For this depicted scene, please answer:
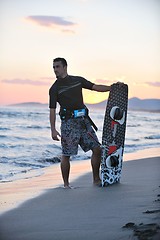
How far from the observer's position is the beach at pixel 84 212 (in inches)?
89.8

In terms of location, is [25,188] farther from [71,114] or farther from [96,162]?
[71,114]

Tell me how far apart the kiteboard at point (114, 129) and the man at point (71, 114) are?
90mm

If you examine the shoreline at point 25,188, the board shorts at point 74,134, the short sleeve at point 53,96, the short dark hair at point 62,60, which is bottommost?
the shoreline at point 25,188

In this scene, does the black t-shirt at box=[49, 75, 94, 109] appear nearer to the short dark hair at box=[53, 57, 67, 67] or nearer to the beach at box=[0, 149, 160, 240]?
the short dark hair at box=[53, 57, 67, 67]

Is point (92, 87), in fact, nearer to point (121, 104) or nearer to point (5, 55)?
point (121, 104)

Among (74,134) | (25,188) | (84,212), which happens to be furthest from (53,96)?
(84,212)

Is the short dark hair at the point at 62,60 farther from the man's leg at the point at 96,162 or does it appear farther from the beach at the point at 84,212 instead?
the beach at the point at 84,212

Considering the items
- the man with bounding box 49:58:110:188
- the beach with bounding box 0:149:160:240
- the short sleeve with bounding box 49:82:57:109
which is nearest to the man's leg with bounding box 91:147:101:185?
the man with bounding box 49:58:110:188

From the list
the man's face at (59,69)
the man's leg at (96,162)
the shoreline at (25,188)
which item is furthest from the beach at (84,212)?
the man's face at (59,69)

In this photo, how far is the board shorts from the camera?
409 cm

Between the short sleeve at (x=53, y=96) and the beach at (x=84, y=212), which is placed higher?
the short sleeve at (x=53, y=96)

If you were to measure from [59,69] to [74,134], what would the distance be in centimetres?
67

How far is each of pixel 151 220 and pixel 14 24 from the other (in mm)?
1388

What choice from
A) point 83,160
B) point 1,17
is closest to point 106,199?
point 1,17
